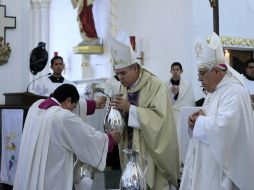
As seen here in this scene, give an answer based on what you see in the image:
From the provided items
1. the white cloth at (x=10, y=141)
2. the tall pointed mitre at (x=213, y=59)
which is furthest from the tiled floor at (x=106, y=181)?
the tall pointed mitre at (x=213, y=59)

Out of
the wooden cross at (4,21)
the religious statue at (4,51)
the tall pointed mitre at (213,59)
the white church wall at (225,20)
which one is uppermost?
the white church wall at (225,20)

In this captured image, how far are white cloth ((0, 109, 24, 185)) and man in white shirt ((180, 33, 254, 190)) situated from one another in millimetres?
2412

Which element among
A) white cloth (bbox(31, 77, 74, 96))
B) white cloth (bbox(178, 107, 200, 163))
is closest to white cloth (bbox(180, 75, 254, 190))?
white cloth (bbox(178, 107, 200, 163))

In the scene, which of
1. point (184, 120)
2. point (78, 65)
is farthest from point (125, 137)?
point (78, 65)

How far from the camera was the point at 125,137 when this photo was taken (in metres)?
4.24

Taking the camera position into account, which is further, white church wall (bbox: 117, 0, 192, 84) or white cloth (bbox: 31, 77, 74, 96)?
white church wall (bbox: 117, 0, 192, 84)

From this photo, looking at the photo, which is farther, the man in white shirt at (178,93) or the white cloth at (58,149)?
the man in white shirt at (178,93)

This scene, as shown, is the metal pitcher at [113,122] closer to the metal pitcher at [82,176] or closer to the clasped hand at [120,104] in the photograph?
the clasped hand at [120,104]

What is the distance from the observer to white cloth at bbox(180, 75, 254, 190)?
11.0 feet

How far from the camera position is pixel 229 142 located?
11.0 ft

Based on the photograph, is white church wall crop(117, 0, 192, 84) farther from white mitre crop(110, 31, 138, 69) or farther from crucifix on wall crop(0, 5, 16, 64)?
white mitre crop(110, 31, 138, 69)

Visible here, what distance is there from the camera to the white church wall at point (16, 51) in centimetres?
615

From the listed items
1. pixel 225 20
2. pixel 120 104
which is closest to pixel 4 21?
pixel 120 104

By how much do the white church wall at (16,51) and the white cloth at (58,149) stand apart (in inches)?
104
